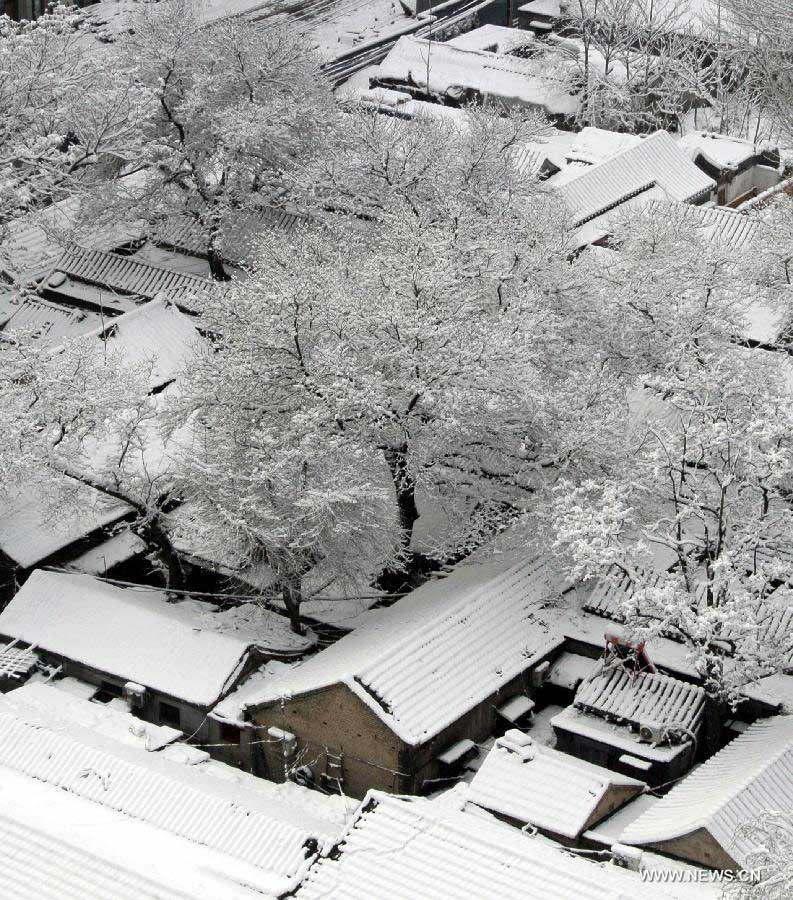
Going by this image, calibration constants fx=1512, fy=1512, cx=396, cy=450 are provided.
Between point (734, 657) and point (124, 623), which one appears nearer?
point (734, 657)

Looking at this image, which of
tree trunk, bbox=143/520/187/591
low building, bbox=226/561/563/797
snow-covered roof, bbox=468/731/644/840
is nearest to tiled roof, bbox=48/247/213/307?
tree trunk, bbox=143/520/187/591

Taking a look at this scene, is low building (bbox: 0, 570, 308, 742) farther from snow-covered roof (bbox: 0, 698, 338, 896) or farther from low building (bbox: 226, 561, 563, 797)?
snow-covered roof (bbox: 0, 698, 338, 896)

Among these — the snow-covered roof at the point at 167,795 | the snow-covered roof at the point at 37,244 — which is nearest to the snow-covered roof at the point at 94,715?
the snow-covered roof at the point at 167,795

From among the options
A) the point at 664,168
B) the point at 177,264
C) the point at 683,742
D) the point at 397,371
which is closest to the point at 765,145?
the point at 664,168

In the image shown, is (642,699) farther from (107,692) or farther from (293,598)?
(107,692)

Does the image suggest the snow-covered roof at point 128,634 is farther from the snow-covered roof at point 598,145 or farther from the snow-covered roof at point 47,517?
the snow-covered roof at point 598,145

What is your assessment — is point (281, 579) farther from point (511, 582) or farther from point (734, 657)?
point (734, 657)
